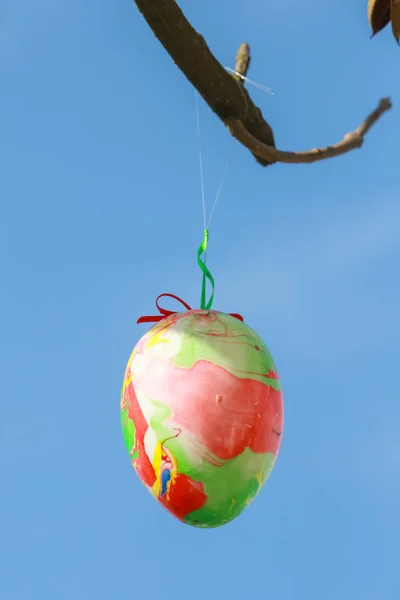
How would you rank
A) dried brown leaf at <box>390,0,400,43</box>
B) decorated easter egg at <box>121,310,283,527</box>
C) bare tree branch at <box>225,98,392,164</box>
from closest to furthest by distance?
dried brown leaf at <box>390,0,400,43</box> → bare tree branch at <box>225,98,392,164</box> → decorated easter egg at <box>121,310,283,527</box>

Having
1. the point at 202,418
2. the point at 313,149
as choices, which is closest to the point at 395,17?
the point at 313,149

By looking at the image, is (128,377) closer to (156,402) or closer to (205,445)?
(156,402)

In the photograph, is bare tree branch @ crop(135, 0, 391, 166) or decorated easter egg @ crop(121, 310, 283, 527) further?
decorated easter egg @ crop(121, 310, 283, 527)

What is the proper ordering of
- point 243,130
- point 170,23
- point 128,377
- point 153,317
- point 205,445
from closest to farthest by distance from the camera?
point 243,130
point 170,23
point 205,445
point 128,377
point 153,317

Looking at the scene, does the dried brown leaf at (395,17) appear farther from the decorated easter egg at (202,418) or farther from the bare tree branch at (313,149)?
the decorated easter egg at (202,418)

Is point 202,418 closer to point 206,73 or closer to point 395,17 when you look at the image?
point 206,73

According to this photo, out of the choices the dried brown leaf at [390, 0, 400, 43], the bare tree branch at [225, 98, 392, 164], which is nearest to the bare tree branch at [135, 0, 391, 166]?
the bare tree branch at [225, 98, 392, 164]

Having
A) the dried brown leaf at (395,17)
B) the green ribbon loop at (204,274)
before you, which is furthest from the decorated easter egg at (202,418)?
the dried brown leaf at (395,17)

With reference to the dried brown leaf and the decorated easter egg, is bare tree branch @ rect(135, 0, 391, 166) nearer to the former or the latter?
the dried brown leaf

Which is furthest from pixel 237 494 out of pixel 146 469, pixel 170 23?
pixel 170 23
